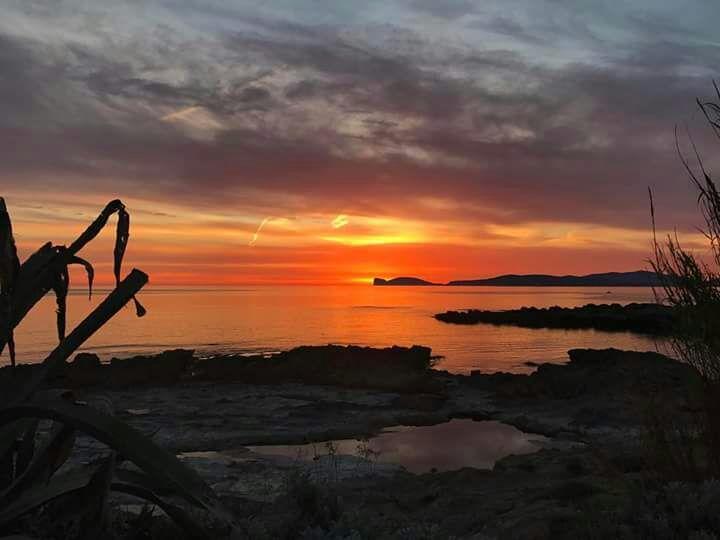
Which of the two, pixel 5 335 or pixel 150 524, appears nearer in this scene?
pixel 5 335

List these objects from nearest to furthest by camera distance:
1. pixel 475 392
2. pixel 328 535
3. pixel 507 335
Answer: pixel 328 535 < pixel 475 392 < pixel 507 335

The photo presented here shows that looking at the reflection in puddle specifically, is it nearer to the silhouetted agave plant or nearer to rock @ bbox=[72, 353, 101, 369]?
the silhouetted agave plant

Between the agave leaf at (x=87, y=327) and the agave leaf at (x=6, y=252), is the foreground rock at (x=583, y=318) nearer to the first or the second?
the agave leaf at (x=87, y=327)

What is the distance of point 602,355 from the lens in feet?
93.1

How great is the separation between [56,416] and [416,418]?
16606 millimetres

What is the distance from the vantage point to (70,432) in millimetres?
2848

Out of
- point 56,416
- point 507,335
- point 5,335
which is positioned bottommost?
point 507,335

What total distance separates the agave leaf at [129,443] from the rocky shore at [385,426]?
0.66 meters

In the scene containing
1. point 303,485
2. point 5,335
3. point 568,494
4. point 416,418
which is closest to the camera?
point 5,335

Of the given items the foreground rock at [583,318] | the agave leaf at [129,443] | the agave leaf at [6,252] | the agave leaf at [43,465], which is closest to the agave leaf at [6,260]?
the agave leaf at [6,252]

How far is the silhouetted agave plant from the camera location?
2281 millimetres

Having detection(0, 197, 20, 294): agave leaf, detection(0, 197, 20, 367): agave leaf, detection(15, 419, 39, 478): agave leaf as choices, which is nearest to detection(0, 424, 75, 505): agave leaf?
detection(15, 419, 39, 478): agave leaf

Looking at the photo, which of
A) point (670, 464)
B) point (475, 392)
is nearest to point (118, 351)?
point (475, 392)

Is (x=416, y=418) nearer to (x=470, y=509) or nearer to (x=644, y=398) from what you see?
(x=470, y=509)
